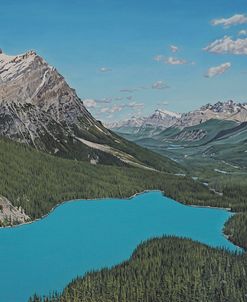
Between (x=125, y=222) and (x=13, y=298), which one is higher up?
(x=125, y=222)

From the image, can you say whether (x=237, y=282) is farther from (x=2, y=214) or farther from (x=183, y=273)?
(x=2, y=214)

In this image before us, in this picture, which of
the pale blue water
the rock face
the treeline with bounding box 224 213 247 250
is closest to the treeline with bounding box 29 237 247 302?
the pale blue water

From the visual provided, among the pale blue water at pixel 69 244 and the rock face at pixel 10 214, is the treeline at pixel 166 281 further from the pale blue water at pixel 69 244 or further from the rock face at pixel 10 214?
the rock face at pixel 10 214

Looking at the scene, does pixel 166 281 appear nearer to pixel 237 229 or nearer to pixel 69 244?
pixel 69 244

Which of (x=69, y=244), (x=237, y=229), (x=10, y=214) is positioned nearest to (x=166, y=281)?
(x=69, y=244)

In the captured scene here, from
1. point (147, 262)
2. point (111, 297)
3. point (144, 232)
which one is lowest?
point (111, 297)

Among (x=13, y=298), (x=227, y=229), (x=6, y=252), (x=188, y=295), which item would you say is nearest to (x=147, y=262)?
(x=188, y=295)

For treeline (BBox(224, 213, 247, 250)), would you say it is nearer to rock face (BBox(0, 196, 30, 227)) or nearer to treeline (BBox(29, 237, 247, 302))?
treeline (BBox(29, 237, 247, 302))
